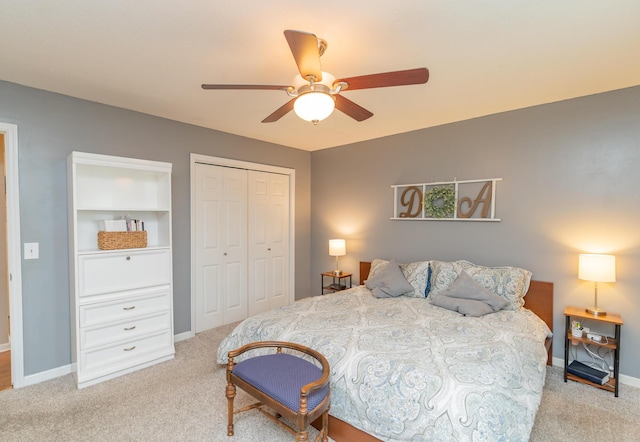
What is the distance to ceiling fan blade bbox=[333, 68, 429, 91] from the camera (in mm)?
1617

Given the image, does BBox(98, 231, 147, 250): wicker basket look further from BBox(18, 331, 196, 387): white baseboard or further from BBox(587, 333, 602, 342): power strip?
BBox(587, 333, 602, 342): power strip

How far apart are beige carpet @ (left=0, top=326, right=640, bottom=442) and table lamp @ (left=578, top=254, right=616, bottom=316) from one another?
767 millimetres

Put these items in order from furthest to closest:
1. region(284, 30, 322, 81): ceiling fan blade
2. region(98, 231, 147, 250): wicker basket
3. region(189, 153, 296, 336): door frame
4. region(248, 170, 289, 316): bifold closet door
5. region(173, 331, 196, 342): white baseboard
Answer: region(248, 170, 289, 316): bifold closet door
region(189, 153, 296, 336): door frame
region(173, 331, 196, 342): white baseboard
region(98, 231, 147, 250): wicker basket
region(284, 30, 322, 81): ceiling fan blade

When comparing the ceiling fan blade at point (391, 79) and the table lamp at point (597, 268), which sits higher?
the ceiling fan blade at point (391, 79)

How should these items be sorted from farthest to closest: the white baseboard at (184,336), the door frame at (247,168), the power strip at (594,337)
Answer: the door frame at (247,168), the white baseboard at (184,336), the power strip at (594,337)

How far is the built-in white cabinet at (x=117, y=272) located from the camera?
8.63 feet

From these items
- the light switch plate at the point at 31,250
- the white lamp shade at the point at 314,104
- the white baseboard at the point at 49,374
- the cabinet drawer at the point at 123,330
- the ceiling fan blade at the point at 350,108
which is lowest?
the white baseboard at the point at 49,374

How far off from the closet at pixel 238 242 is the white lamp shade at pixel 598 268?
11.6 ft

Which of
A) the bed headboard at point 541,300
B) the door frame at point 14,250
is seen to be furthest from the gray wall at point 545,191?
the door frame at point 14,250

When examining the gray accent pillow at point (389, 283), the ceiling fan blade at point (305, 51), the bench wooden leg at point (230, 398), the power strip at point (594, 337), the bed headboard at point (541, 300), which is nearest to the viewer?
the ceiling fan blade at point (305, 51)

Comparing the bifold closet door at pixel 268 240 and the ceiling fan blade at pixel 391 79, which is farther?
the bifold closet door at pixel 268 240

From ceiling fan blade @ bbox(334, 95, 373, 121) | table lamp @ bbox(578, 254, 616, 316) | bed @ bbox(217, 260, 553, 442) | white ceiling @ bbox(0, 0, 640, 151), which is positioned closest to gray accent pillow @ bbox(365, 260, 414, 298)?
bed @ bbox(217, 260, 553, 442)

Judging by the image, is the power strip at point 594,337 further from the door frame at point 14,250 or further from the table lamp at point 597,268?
the door frame at point 14,250

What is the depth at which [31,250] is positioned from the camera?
2643 mm
